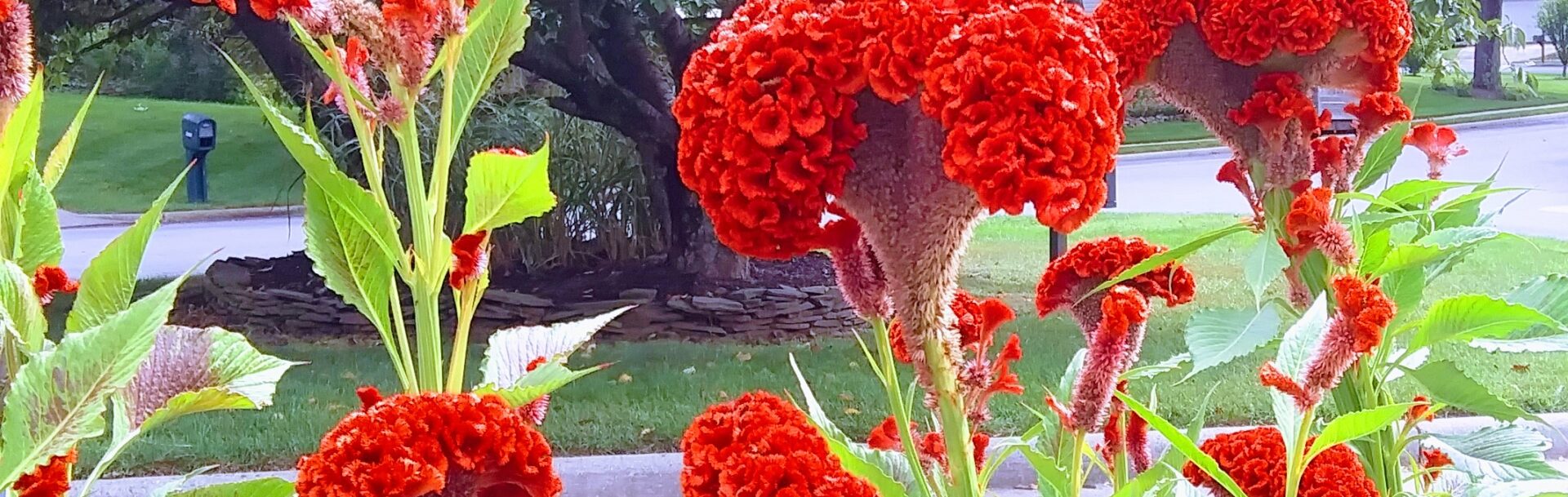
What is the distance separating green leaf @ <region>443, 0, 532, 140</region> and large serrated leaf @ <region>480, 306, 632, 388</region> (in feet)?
0.52

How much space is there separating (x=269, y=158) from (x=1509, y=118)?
53.6 ft

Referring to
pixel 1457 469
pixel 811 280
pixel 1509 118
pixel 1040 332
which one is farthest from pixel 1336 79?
pixel 1509 118

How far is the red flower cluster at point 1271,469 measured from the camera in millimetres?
937

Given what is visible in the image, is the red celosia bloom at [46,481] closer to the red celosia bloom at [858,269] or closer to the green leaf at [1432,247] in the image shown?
the red celosia bloom at [858,269]

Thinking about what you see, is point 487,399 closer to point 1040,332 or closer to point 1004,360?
point 1004,360

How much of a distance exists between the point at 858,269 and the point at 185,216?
13.1 metres

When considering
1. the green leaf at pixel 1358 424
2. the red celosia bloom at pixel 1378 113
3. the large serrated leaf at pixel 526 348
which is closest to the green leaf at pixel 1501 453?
the red celosia bloom at pixel 1378 113

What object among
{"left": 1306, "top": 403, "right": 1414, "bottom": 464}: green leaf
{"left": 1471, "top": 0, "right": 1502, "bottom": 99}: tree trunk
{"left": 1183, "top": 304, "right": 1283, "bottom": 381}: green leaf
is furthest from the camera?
{"left": 1471, "top": 0, "right": 1502, "bottom": 99}: tree trunk

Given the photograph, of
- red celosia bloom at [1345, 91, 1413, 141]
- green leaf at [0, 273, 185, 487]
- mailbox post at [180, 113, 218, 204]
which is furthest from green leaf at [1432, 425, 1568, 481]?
mailbox post at [180, 113, 218, 204]

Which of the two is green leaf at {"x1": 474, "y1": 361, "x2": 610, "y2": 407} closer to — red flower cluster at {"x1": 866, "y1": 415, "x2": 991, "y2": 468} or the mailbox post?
red flower cluster at {"x1": 866, "y1": 415, "x2": 991, "y2": 468}

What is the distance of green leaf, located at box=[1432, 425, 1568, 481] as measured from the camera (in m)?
1.10

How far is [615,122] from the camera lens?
18.9 feet

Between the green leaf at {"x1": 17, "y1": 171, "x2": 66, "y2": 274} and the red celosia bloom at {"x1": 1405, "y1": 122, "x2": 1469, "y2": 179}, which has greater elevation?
the red celosia bloom at {"x1": 1405, "y1": 122, "x2": 1469, "y2": 179}

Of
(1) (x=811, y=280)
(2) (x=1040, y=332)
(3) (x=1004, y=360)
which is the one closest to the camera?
(3) (x=1004, y=360)
